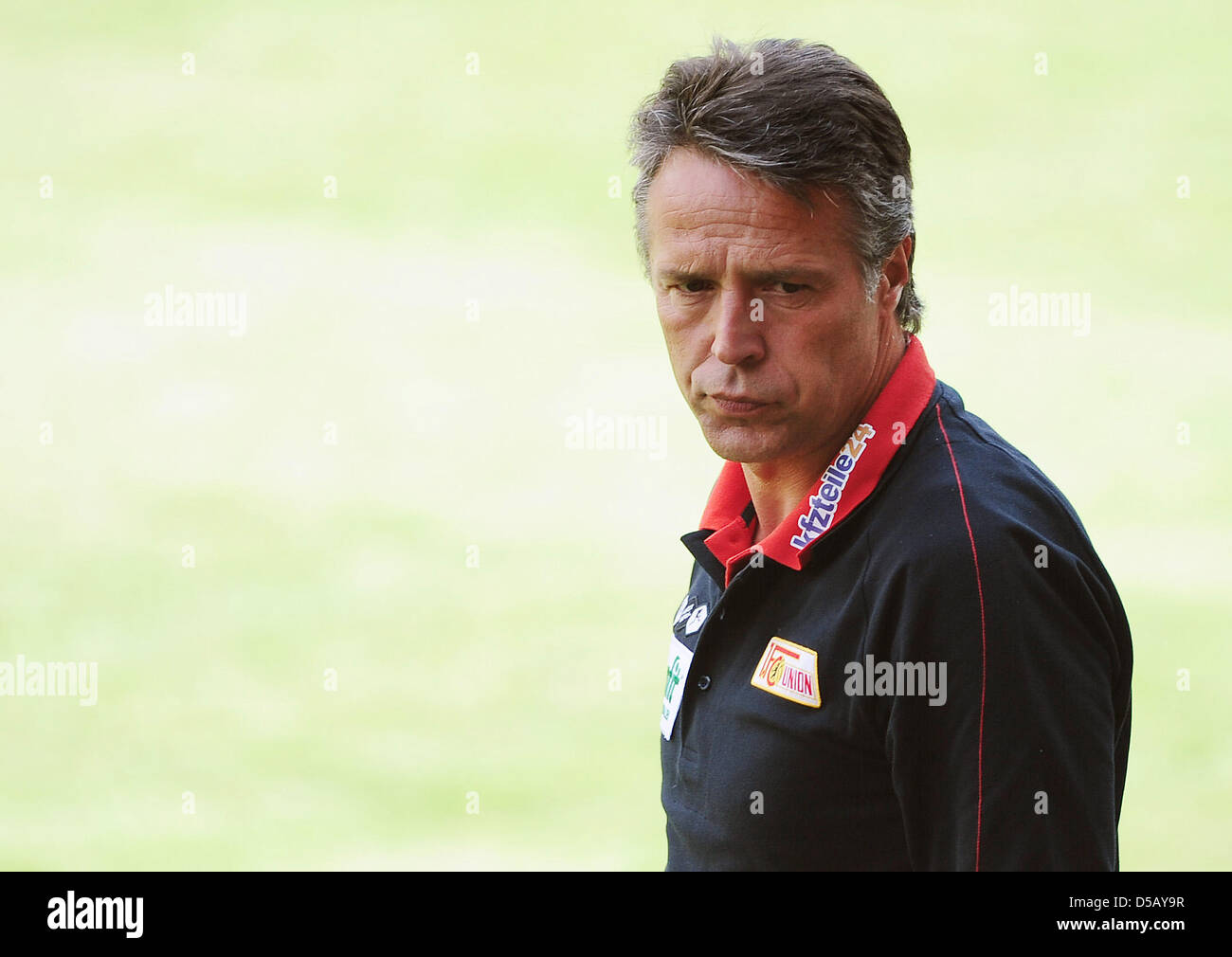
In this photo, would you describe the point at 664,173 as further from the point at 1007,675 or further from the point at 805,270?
the point at 1007,675

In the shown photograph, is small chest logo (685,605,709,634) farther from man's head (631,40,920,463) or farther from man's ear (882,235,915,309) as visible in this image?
man's ear (882,235,915,309)

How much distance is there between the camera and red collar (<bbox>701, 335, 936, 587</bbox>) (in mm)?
1511

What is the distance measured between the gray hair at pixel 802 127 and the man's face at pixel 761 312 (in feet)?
0.08

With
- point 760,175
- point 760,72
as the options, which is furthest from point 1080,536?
point 760,72

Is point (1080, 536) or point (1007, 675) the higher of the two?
point (1080, 536)

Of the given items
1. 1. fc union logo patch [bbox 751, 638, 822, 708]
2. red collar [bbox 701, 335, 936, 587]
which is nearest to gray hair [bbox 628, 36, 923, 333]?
red collar [bbox 701, 335, 936, 587]

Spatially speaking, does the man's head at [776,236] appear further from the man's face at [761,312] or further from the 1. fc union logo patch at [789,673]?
the 1. fc union logo patch at [789,673]

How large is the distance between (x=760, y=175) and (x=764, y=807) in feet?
2.37

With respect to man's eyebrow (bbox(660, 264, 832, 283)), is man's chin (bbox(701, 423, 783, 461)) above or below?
below

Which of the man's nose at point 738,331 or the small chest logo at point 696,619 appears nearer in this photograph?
the man's nose at point 738,331

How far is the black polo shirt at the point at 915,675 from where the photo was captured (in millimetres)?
1306

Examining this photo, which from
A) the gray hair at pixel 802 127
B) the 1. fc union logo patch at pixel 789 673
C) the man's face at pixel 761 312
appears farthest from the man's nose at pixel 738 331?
the 1. fc union logo patch at pixel 789 673

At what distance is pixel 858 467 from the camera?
1.53 metres

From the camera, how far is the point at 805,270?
149cm
